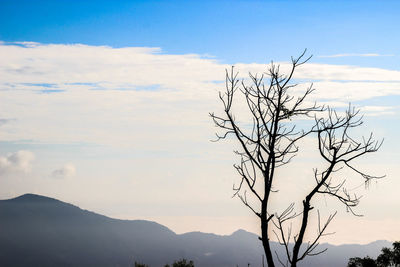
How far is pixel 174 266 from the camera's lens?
71.9 m

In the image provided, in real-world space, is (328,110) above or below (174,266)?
below

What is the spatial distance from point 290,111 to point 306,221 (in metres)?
1.65

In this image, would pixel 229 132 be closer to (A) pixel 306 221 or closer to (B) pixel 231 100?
(B) pixel 231 100

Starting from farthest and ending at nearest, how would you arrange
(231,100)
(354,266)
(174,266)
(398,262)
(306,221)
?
1. (354,266)
2. (398,262)
3. (174,266)
4. (231,100)
5. (306,221)

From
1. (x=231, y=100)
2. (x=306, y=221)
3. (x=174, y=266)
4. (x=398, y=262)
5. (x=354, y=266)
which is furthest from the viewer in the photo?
(x=354, y=266)

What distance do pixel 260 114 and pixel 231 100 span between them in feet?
1.74

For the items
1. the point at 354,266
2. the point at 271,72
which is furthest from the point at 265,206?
the point at 354,266

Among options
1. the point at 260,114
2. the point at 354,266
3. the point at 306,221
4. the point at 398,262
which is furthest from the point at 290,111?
the point at 354,266

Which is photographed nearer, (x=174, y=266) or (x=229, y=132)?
(x=229, y=132)

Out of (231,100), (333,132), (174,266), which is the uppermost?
(174,266)

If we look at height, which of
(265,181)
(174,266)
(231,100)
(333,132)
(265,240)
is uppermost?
(174,266)

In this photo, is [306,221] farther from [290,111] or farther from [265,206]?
[290,111]

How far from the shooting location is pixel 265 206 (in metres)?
7.90

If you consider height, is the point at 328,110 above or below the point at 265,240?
above
